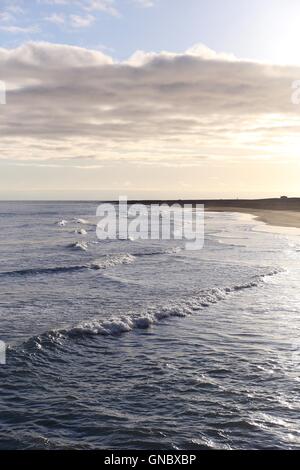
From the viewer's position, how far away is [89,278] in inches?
897

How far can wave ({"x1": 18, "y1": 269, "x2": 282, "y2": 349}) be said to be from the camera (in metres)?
13.0

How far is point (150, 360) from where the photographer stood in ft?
37.6

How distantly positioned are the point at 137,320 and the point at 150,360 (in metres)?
3.25

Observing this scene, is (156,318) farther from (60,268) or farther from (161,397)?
(60,268)

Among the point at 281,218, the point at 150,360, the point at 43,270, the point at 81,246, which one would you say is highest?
the point at 281,218

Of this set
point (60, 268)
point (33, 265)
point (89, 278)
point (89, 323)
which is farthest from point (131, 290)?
point (33, 265)

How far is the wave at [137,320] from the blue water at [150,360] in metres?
0.04

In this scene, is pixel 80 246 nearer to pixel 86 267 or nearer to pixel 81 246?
pixel 81 246

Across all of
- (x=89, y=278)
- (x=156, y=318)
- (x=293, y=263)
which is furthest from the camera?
(x=293, y=263)

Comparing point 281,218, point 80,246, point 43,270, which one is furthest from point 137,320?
point 281,218

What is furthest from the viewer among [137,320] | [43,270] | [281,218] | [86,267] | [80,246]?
[281,218]

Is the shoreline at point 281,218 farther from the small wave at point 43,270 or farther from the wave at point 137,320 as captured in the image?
the wave at point 137,320

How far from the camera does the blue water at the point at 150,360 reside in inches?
314
